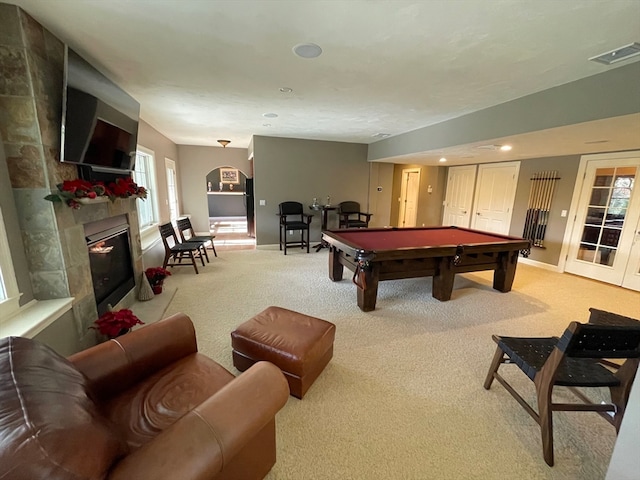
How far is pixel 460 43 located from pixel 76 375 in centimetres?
298

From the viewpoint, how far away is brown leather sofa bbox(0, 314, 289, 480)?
0.68 m

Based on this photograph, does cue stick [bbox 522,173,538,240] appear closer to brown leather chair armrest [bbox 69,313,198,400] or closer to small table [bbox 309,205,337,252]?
small table [bbox 309,205,337,252]

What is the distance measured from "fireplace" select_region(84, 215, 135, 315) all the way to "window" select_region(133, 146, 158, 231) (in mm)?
1634

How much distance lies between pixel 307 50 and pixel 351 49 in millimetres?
344

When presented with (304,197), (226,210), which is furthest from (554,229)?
(226,210)

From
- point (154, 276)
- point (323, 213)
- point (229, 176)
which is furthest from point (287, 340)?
point (229, 176)

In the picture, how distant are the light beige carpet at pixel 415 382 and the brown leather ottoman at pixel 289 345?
0.50 ft

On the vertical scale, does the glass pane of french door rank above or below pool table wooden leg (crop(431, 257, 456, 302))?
above

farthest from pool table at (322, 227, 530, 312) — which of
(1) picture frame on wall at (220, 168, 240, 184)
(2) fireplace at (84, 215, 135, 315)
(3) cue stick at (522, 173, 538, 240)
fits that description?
(1) picture frame on wall at (220, 168, 240, 184)

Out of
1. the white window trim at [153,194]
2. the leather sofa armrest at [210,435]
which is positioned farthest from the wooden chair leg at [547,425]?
the white window trim at [153,194]

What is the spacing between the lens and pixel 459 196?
699cm

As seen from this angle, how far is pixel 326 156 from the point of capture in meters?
6.24

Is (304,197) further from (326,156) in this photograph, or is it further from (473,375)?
(473,375)

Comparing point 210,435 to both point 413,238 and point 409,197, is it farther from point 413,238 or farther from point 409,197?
point 409,197
